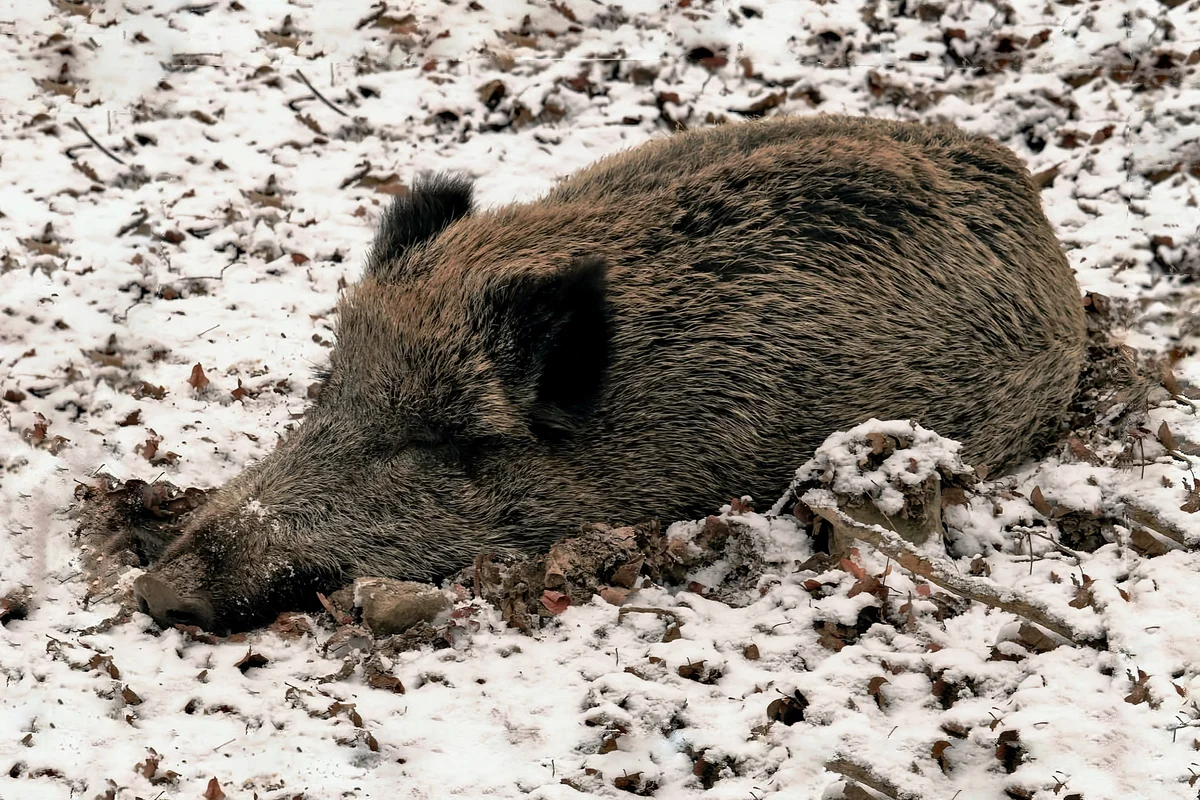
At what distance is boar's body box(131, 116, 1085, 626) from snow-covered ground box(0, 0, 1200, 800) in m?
0.42

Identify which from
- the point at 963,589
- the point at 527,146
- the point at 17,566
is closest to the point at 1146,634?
the point at 963,589

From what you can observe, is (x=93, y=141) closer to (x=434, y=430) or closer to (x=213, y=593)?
(x=434, y=430)

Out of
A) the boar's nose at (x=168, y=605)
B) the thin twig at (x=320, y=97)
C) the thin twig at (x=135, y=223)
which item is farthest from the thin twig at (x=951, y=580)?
the thin twig at (x=320, y=97)

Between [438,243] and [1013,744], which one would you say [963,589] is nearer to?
[1013,744]

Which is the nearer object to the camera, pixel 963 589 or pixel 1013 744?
pixel 1013 744

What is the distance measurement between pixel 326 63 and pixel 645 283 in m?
5.59

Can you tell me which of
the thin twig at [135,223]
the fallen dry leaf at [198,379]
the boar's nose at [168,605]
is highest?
the boar's nose at [168,605]

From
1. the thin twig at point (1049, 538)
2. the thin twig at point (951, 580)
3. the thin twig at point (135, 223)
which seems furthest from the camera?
the thin twig at point (135, 223)

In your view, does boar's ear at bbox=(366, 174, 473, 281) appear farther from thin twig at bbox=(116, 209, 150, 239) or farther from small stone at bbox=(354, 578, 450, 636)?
thin twig at bbox=(116, 209, 150, 239)

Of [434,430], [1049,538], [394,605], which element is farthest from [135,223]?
[1049,538]

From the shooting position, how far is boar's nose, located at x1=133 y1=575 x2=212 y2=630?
411cm

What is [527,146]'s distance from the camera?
8438 mm

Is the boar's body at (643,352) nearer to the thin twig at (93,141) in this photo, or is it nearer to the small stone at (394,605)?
the small stone at (394,605)

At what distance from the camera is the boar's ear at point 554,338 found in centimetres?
455
